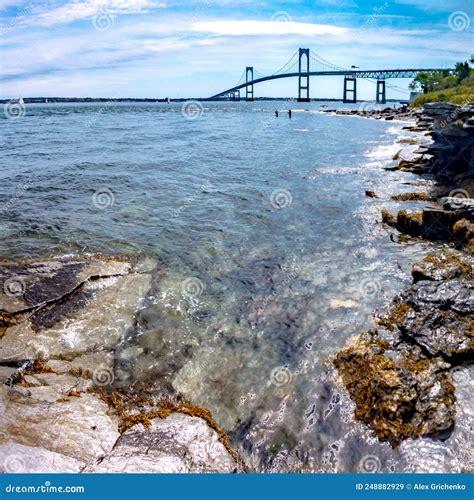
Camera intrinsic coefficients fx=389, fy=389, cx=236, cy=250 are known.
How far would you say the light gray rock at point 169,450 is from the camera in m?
5.37

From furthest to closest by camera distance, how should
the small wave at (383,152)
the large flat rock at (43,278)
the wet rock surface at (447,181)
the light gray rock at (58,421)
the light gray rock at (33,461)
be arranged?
1. the small wave at (383,152)
2. the wet rock surface at (447,181)
3. the large flat rock at (43,278)
4. the light gray rock at (58,421)
5. the light gray rock at (33,461)

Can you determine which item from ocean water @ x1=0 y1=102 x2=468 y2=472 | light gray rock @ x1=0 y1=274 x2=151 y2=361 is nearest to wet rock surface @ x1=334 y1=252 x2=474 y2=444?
ocean water @ x1=0 y1=102 x2=468 y2=472

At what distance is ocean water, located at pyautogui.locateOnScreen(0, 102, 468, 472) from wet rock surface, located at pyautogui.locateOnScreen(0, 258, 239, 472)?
0.54 meters

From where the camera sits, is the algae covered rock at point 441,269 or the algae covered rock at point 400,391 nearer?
the algae covered rock at point 400,391

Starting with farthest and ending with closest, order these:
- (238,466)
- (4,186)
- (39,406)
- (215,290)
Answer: (4,186)
(215,290)
(39,406)
(238,466)

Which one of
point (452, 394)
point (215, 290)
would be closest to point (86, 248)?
point (215, 290)

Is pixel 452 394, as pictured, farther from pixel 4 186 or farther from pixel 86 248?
pixel 4 186

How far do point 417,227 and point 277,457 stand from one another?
37.3 ft

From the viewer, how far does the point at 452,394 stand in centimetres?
664

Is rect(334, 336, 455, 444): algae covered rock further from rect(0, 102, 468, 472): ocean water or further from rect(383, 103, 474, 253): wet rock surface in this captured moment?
rect(383, 103, 474, 253): wet rock surface

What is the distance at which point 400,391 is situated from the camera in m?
6.62

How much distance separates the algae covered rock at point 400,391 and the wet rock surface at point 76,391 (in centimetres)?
253

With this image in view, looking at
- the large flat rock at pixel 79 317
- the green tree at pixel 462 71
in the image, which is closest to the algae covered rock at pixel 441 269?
the large flat rock at pixel 79 317

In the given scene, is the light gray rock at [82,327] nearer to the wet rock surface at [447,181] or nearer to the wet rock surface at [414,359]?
A: the wet rock surface at [414,359]
